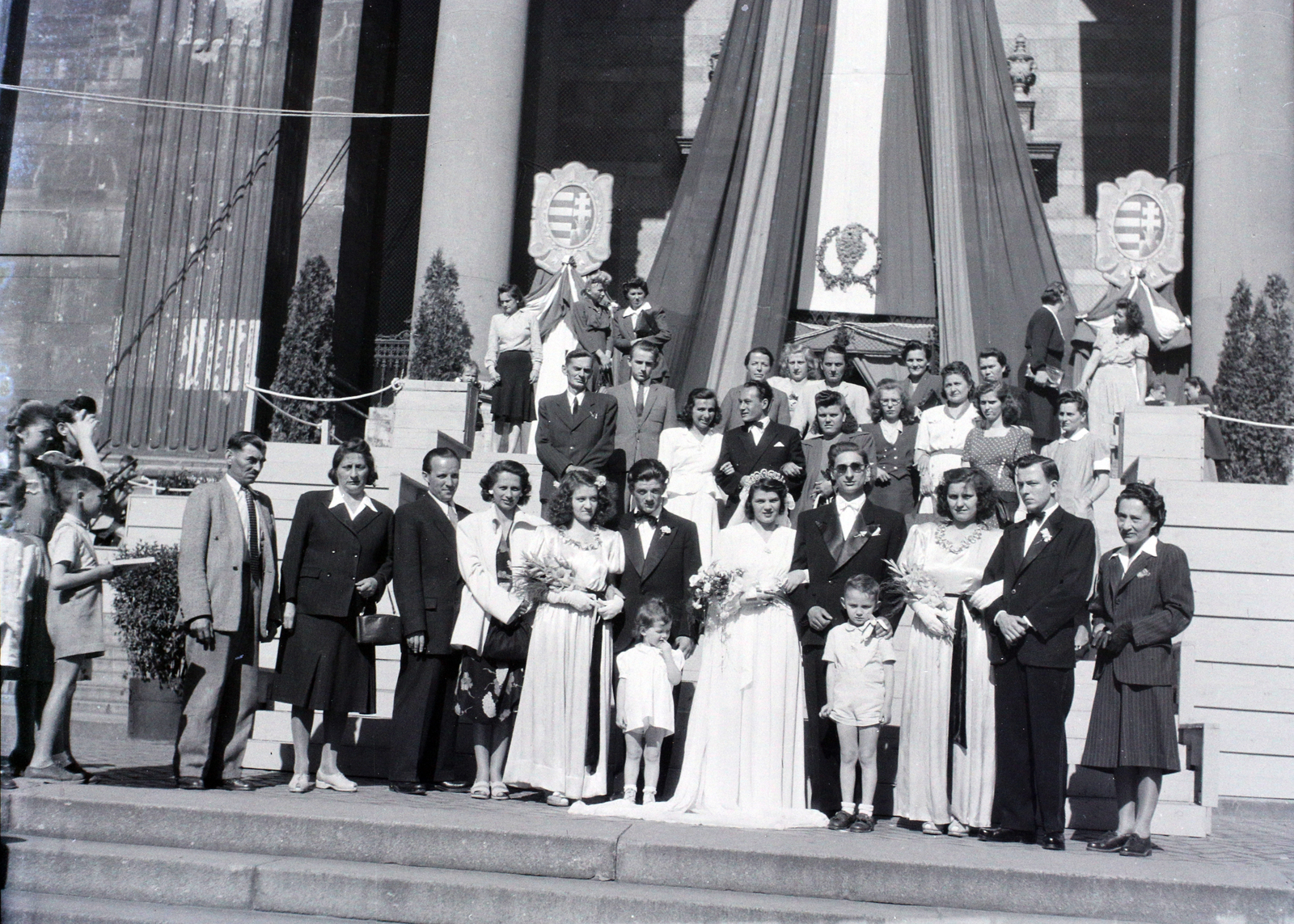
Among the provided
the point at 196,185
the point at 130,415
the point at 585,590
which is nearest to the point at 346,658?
the point at 585,590

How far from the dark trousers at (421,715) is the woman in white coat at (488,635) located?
15 cm

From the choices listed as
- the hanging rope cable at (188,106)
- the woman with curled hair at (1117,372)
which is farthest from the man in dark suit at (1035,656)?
the hanging rope cable at (188,106)

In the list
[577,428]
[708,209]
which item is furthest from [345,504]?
[708,209]

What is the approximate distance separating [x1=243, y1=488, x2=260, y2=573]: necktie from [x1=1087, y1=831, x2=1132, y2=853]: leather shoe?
4.30m

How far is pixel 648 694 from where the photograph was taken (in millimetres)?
6586

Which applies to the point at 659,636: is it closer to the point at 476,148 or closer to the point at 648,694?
the point at 648,694

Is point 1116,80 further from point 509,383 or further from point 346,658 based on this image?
point 346,658

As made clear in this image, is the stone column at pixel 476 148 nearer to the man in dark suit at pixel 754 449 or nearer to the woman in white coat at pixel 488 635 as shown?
the man in dark suit at pixel 754 449

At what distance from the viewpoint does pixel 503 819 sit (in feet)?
19.0

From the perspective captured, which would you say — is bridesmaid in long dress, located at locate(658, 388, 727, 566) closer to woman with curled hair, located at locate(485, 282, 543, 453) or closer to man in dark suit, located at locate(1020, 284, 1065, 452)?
woman with curled hair, located at locate(485, 282, 543, 453)

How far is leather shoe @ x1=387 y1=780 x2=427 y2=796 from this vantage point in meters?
6.84

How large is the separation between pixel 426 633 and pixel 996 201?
25.5 ft

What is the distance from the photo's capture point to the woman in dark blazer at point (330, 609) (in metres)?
6.88

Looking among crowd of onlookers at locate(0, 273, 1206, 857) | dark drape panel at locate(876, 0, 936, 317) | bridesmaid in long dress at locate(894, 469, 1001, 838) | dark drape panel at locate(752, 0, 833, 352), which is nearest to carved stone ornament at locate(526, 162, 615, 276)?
dark drape panel at locate(752, 0, 833, 352)
